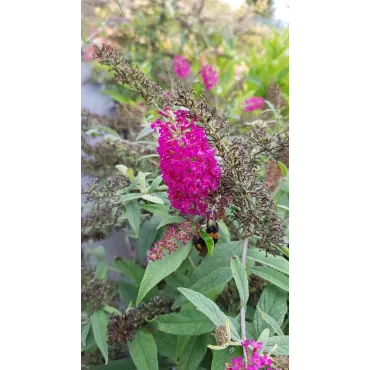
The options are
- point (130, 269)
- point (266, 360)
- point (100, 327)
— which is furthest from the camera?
point (130, 269)

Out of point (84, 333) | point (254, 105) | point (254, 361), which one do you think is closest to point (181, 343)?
point (84, 333)

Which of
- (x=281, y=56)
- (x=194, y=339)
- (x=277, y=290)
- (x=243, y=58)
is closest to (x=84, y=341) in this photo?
(x=194, y=339)

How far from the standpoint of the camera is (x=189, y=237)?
1.71 feet

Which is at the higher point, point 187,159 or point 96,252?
point 187,159

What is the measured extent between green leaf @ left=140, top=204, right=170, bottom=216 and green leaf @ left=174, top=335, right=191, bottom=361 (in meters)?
0.16

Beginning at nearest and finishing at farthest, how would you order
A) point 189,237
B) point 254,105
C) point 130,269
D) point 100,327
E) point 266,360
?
point 266,360 < point 189,237 < point 100,327 < point 130,269 < point 254,105

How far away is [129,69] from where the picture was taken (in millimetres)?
Result: 482

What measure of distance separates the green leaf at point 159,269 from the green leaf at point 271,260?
106mm

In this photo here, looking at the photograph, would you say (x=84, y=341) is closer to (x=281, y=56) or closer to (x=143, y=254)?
(x=143, y=254)

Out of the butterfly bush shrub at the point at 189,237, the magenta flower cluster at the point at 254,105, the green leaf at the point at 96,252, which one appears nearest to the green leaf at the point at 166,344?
the butterfly bush shrub at the point at 189,237

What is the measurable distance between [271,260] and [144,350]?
7.9 inches

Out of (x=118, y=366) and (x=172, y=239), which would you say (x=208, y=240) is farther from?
(x=118, y=366)
